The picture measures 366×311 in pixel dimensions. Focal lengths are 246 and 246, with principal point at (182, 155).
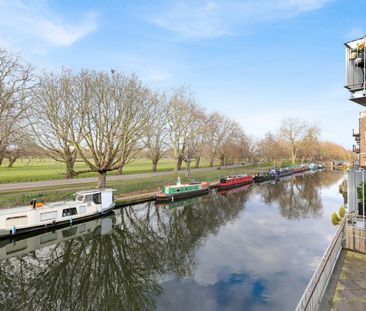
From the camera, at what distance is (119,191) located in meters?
31.8

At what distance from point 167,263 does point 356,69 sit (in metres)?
21.2

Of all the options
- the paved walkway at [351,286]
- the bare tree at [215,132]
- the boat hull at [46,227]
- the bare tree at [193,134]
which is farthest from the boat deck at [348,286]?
the bare tree at [215,132]

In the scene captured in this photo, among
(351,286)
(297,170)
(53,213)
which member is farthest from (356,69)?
(297,170)

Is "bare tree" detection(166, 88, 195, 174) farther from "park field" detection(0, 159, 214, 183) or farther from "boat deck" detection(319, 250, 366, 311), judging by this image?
"boat deck" detection(319, 250, 366, 311)

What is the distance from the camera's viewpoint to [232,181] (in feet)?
149

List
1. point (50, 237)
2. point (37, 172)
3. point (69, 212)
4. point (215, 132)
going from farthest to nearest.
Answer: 1. point (215, 132)
2. point (37, 172)
3. point (69, 212)
4. point (50, 237)

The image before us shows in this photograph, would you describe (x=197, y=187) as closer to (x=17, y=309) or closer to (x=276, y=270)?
(x=276, y=270)

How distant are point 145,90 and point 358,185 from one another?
2643 cm

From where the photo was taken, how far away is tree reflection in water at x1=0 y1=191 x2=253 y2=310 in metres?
10.9

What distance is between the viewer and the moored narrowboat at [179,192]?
106 feet

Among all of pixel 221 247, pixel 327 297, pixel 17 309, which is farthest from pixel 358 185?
pixel 17 309

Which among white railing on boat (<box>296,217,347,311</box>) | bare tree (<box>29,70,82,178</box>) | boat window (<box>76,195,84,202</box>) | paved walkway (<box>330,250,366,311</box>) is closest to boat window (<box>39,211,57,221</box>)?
boat window (<box>76,195,84,202</box>)

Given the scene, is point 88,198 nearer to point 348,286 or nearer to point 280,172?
point 348,286

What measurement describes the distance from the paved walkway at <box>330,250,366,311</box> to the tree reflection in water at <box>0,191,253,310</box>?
7.01 meters
